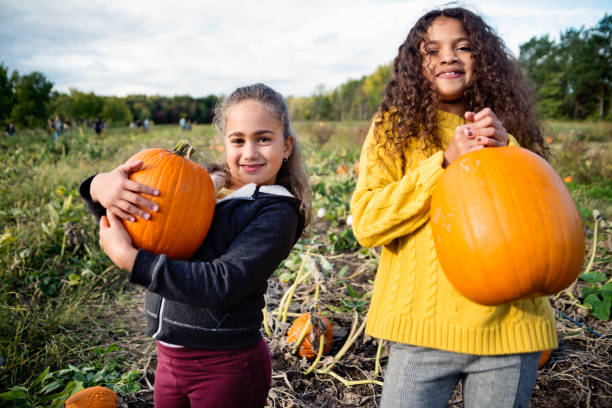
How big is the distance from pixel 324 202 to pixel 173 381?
4.10m

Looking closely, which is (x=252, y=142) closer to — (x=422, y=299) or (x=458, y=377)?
(x=422, y=299)

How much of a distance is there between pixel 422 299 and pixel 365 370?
1.26 m

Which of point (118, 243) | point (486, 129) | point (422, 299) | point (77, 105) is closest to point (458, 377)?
point (422, 299)

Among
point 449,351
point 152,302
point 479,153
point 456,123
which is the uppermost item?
point 456,123

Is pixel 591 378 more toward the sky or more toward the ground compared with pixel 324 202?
more toward the ground

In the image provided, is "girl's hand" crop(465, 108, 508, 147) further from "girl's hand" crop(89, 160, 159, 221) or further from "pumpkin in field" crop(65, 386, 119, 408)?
"pumpkin in field" crop(65, 386, 119, 408)

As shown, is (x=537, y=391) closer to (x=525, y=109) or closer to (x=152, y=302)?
(x=525, y=109)

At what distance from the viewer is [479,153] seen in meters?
1.28

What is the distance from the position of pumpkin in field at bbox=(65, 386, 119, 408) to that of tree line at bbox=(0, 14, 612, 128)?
31.8 m

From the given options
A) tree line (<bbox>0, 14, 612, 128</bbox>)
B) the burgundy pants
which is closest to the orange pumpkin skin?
the burgundy pants

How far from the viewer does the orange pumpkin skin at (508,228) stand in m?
1.15

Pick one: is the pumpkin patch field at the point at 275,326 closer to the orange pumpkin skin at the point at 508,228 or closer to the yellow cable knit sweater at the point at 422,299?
the orange pumpkin skin at the point at 508,228

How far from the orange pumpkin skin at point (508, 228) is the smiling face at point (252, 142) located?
66cm

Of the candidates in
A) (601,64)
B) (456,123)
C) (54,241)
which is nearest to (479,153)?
(456,123)
